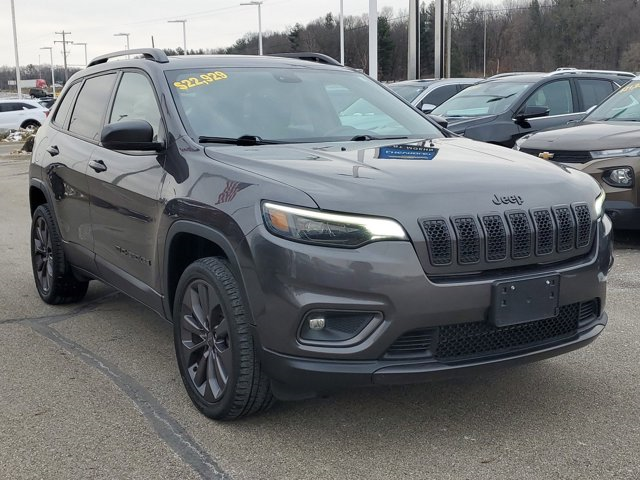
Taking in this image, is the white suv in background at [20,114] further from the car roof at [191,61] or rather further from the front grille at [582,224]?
the front grille at [582,224]

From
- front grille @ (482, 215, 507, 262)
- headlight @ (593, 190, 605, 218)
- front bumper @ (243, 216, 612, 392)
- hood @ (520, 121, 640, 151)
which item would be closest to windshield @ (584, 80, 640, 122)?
hood @ (520, 121, 640, 151)

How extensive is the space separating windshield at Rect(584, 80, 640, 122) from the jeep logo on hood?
5471mm

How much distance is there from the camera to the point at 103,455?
128 inches

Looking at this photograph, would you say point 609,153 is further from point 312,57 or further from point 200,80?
point 200,80

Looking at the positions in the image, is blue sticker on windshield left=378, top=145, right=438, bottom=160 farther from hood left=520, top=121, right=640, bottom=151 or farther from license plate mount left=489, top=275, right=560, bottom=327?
hood left=520, top=121, right=640, bottom=151

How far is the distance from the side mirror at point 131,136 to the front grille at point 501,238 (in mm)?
1614

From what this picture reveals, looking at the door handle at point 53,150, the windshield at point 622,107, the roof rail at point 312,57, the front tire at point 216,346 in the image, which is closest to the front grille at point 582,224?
the front tire at point 216,346

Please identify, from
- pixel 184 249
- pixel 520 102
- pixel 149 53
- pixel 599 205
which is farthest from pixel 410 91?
pixel 184 249

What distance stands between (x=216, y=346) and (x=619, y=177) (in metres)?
5.07

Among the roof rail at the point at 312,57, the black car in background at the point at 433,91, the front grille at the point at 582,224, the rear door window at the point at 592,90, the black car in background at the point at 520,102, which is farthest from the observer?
the black car in background at the point at 433,91

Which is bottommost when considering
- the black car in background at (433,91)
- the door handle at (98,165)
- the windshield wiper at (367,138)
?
the door handle at (98,165)

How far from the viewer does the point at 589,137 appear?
24.6ft

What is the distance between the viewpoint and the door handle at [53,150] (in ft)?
17.7

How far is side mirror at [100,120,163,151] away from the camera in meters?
3.87
